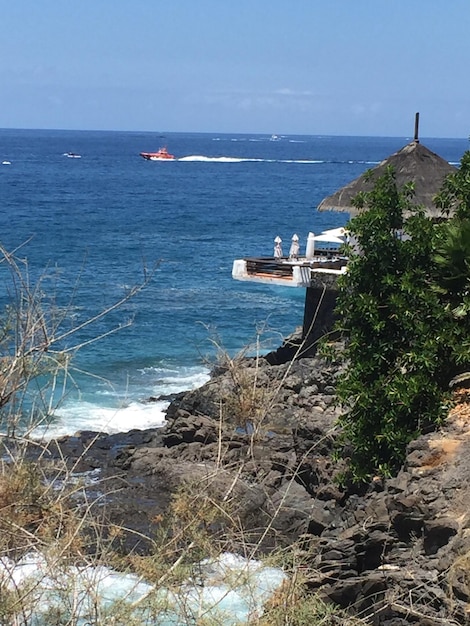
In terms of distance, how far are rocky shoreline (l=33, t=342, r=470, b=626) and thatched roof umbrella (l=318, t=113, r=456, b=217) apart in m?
3.43

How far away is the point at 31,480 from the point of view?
7980 mm

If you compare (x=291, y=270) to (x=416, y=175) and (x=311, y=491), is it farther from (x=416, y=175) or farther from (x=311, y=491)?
(x=311, y=491)

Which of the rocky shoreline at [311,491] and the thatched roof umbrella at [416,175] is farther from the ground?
the thatched roof umbrella at [416,175]

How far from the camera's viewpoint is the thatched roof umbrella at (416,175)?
1844cm

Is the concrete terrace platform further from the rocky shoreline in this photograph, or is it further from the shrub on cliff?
the shrub on cliff

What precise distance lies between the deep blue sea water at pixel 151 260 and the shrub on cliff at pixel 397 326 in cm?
245

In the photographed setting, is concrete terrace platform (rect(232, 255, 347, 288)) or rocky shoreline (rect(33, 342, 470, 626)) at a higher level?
concrete terrace platform (rect(232, 255, 347, 288))

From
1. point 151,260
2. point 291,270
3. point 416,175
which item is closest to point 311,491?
point 416,175

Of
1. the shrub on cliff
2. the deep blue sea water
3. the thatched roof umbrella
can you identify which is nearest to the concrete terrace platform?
the thatched roof umbrella

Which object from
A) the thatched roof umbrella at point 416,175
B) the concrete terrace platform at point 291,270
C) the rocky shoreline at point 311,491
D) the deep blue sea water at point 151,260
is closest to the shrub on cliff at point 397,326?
the rocky shoreline at point 311,491

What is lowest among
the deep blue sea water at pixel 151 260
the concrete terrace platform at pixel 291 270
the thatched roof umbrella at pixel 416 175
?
the deep blue sea water at pixel 151 260

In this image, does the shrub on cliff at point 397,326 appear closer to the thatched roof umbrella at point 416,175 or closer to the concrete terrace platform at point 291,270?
the thatched roof umbrella at point 416,175

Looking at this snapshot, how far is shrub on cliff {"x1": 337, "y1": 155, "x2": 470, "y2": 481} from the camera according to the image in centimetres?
1205

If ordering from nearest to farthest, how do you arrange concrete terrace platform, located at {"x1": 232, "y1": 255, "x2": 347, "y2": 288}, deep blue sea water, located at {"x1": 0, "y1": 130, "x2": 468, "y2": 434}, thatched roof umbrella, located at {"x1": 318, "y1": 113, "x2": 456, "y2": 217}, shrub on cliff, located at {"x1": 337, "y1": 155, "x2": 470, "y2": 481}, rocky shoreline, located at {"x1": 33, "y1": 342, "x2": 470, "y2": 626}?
rocky shoreline, located at {"x1": 33, "y1": 342, "x2": 470, "y2": 626} → shrub on cliff, located at {"x1": 337, "y1": 155, "x2": 470, "y2": 481} → thatched roof umbrella, located at {"x1": 318, "y1": 113, "x2": 456, "y2": 217} → concrete terrace platform, located at {"x1": 232, "y1": 255, "x2": 347, "y2": 288} → deep blue sea water, located at {"x1": 0, "y1": 130, "x2": 468, "y2": 434}
